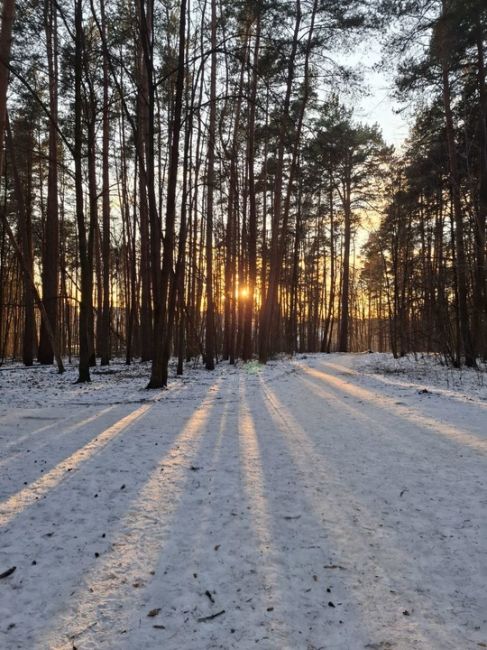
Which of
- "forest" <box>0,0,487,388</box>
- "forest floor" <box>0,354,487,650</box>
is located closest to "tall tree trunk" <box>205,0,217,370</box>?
"forest" <box>0,0,487,388</box>

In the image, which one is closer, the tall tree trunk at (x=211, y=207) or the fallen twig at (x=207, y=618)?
the fallen twig at (x=207, y=618)

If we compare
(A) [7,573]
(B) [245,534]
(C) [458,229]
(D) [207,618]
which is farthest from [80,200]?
(C) [458,229]

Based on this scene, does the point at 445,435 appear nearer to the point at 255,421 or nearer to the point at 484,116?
the point at 255,421

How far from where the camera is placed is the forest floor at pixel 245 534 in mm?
1819

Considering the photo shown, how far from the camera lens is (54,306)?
16.1 m

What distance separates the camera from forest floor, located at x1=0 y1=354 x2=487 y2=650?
5.97 feet

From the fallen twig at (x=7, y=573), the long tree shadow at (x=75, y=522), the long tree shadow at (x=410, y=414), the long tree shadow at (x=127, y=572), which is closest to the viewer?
the long tree shadow at (x=127, y=572)

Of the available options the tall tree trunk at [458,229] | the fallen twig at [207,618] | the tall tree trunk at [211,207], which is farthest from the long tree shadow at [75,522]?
the tall tree trunk at [458,229]

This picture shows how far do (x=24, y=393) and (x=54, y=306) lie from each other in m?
8.06

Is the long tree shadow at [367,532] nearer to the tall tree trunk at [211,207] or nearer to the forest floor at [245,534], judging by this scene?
the forest floor at [245,534]

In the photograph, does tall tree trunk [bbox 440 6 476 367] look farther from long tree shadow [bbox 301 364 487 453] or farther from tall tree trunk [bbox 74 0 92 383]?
tall tree trunk [bbox 74 0 92 383]

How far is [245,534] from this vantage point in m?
2.63

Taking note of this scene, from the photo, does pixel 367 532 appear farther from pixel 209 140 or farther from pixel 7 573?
pixel 209 140

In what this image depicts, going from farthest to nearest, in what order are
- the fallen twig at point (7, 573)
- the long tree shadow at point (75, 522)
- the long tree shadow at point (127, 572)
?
the fallen twig at point (7, 573) < the long tree shadow at point (75, 522) < the long tree shadow at point (127, 572)
